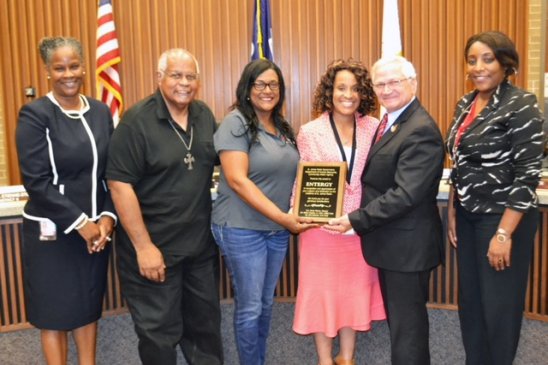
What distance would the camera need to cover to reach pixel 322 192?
8.11 feet

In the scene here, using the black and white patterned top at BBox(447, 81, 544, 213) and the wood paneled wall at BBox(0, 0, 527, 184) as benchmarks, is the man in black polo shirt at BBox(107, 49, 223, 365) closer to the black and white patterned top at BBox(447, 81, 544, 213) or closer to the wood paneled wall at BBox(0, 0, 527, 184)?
the black and white patterned top at BBox(447, 81, 544, 213)

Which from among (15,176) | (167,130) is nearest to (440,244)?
(167,130)

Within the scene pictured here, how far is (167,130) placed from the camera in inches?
88.9

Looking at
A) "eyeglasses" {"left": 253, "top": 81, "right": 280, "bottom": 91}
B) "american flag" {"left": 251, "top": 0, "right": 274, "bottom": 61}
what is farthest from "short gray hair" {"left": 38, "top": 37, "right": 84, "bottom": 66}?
"american flag" {"left": 251, "top": 0, "right": 274, "bottom": 61}

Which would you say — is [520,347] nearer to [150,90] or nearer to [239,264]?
[239,264]

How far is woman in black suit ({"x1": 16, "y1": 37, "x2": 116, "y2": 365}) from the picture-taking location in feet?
7.09

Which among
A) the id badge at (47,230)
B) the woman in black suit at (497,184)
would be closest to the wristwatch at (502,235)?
the woman in black suit at (497,184)

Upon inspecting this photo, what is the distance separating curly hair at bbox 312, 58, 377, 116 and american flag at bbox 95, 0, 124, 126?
9.84 ft

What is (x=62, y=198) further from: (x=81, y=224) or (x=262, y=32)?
(x=262, y=32)

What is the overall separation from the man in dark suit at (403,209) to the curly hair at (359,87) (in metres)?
0.26

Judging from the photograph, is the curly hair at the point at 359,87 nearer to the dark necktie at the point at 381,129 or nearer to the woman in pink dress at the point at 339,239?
the woman in pink dress at the point at 339,239

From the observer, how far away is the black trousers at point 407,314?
2.23 meters

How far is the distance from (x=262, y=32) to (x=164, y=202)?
11.4ft

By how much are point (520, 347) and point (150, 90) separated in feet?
14.1
